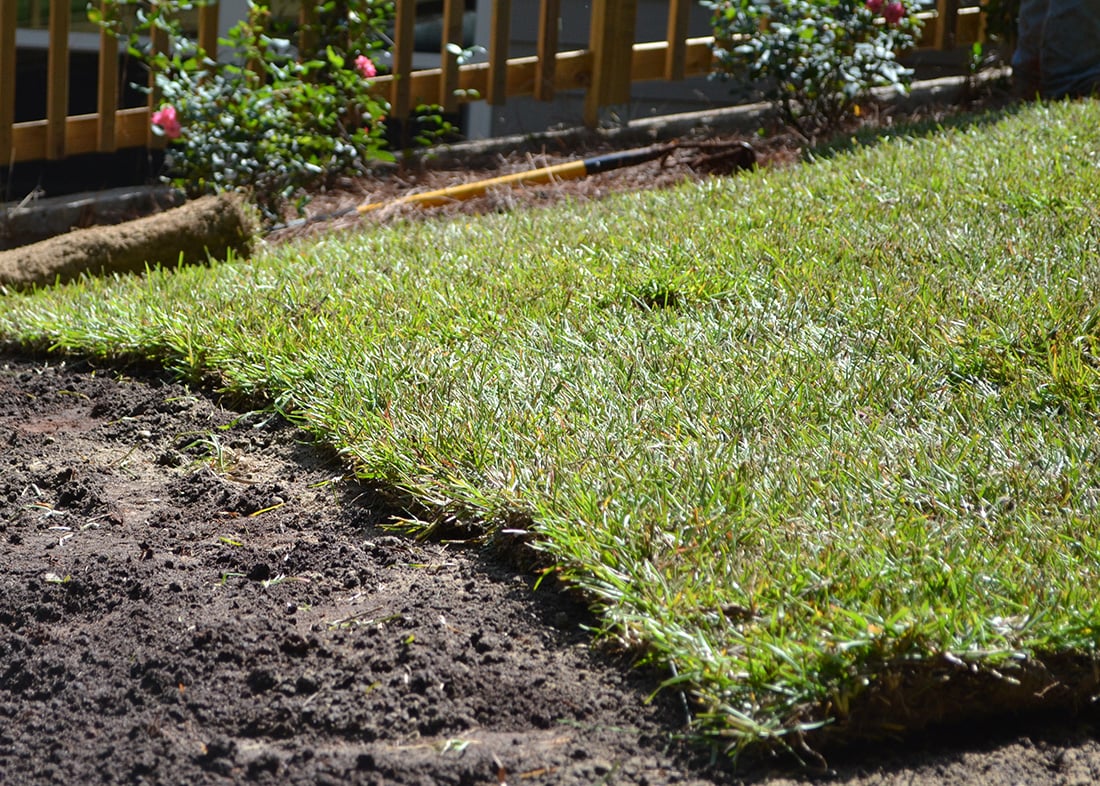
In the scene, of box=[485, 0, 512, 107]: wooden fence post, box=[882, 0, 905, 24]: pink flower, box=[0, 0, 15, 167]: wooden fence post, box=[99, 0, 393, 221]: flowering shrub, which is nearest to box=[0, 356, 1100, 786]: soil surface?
box=[99, 0, 393, 221]: flowering shrub

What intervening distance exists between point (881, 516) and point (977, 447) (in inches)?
17.0

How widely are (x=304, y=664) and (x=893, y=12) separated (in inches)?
246

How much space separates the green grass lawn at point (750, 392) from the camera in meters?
2.04

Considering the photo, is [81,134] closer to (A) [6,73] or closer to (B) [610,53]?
(A) [6,73]

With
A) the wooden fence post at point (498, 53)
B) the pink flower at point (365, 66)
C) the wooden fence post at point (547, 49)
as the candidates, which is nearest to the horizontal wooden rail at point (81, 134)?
the pink flower at point (365, 66)

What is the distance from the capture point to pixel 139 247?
4996 mm

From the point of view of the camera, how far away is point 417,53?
8.66 meters

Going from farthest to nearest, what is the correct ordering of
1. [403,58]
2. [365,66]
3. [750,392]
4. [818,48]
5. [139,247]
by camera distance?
[403,58]
[818,48]
[365,66]
[139,247]
[750,392]

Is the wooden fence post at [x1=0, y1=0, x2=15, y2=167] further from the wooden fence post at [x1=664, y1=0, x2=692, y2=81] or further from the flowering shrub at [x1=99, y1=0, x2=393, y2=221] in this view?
the wooden fence post at [x1=664, y1=0, x2=692, y2=81]

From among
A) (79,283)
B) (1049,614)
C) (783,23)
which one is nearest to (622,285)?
(1049,614)

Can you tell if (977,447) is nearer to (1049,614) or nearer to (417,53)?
(1049,614)

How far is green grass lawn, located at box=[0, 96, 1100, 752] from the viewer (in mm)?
2039

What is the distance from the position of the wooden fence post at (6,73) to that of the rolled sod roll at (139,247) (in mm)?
1857

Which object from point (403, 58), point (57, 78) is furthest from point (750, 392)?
point (57, 78)
